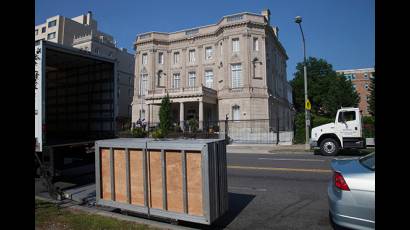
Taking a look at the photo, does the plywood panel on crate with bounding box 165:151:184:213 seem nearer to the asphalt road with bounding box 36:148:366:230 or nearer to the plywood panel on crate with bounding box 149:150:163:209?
the plywood panel on crate with bounding box 149:150:163:209

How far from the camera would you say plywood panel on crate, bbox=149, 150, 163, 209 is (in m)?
5.39

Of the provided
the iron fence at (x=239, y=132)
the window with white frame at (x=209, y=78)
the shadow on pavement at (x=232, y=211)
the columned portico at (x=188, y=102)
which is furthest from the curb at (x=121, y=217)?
the window with white frame at (x=209, y=78)

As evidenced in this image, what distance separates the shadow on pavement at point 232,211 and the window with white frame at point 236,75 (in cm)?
3400

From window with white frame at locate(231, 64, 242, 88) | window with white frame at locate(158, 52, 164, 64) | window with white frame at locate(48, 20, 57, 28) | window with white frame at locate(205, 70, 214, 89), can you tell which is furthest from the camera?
window with white frame at locate(48, 20, 57, 28)

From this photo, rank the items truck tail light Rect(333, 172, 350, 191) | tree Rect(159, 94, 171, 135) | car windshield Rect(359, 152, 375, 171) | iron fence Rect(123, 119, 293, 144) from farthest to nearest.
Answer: tree Rect(159, 94, 171, 135), iron fence Rect(123, 119, 293, 144), car windshield Rect(359, 152, 375, 171), truck tail light Rect(333, 172, 350, 191)

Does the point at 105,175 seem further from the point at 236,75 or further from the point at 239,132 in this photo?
the point at 236,75

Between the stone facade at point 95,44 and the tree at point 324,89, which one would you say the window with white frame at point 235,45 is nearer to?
the tree at point 324,89

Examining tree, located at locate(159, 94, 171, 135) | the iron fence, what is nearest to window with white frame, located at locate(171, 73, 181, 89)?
the iron fence

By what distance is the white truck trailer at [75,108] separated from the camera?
8.58 m

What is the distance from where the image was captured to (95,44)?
187 ft

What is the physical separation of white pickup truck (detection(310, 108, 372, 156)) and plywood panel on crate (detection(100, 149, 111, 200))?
13960 mm

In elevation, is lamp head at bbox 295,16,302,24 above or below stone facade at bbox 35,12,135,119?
below
